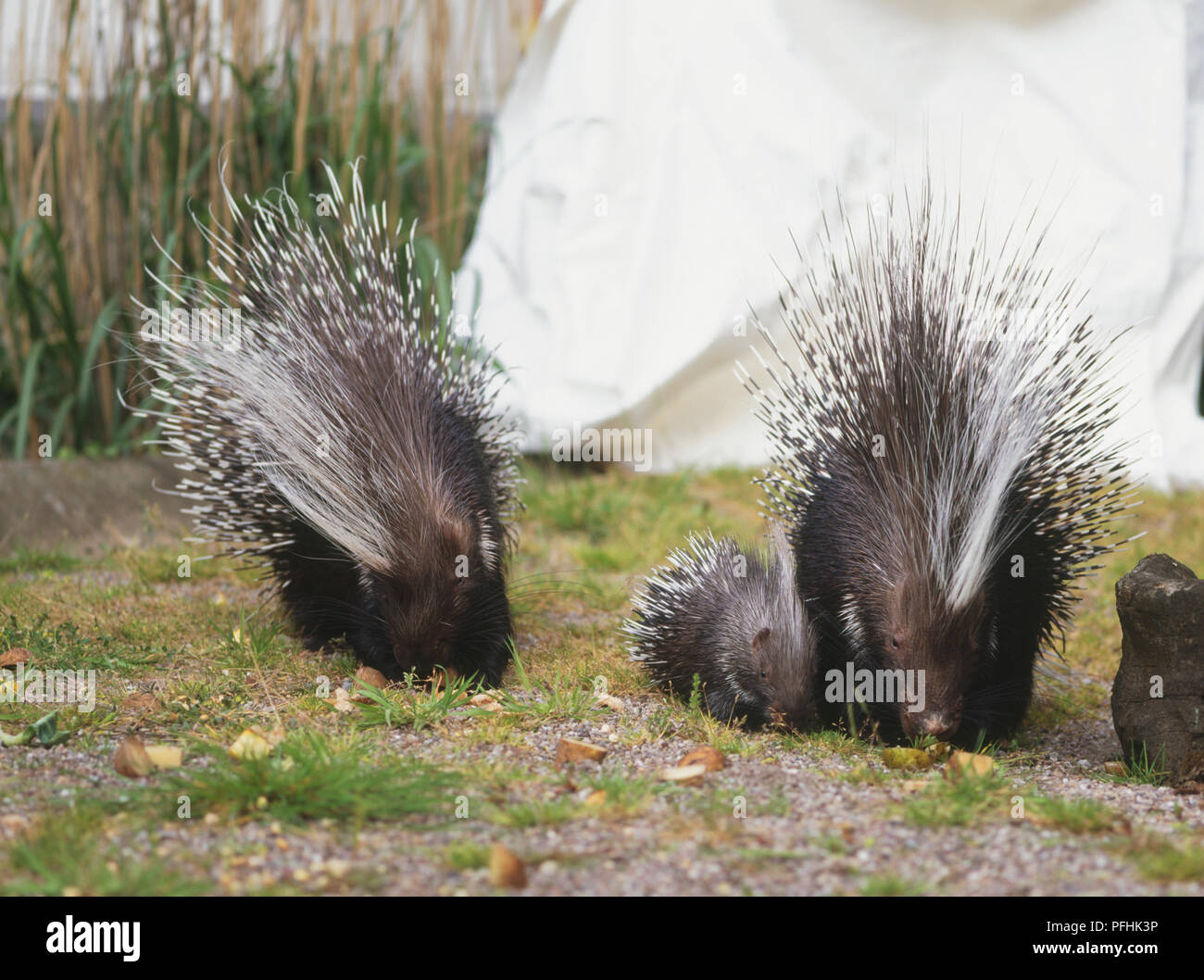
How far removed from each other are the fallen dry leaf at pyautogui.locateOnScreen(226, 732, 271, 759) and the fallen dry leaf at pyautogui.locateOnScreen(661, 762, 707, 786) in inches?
35.8

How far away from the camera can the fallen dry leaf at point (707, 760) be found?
296 cm

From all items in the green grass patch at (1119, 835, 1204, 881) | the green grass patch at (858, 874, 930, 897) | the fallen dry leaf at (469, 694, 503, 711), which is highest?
the fallen dry leaf at (469, 694, 503, 711)

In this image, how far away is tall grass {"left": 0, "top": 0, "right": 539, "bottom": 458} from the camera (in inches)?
232

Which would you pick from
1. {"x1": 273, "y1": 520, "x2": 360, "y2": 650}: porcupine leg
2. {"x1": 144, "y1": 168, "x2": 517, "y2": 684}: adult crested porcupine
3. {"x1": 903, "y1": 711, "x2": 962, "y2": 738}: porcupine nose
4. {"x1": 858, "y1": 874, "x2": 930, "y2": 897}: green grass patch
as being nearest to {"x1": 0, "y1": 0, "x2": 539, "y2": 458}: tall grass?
{"x1": 144, "y1": 168, "x2": 517, "y2": 684}: adult crested porcupine

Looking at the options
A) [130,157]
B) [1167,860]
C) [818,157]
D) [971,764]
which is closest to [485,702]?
[971,764]

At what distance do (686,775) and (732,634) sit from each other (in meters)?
0.75

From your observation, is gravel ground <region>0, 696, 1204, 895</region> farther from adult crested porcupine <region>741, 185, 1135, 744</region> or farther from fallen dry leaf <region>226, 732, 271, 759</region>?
adult crested porcupine <region>741, 185, 1135, 744</region>

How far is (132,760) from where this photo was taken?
272 cm

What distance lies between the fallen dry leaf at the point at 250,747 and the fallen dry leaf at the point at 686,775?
91 cm

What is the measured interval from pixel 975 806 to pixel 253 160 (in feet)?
15.8

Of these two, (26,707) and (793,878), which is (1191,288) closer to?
(793,878)

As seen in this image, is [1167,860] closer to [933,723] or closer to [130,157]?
[933,723]
